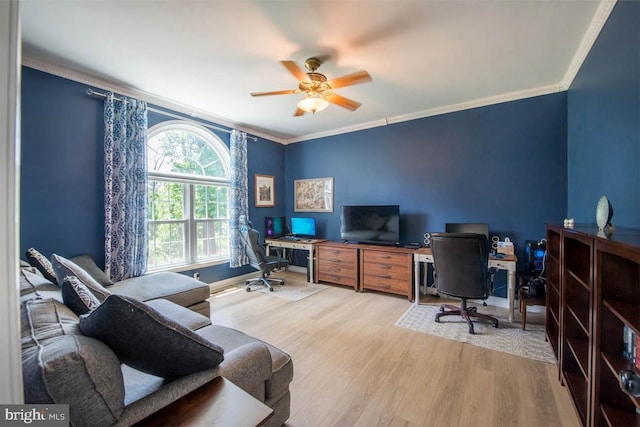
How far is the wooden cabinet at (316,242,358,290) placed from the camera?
4055mm

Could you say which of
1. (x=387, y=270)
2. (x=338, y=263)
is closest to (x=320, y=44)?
(x=387, y=270)

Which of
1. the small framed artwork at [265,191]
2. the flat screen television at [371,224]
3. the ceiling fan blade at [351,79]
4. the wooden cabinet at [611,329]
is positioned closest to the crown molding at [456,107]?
the small framed artwork at [265,191]

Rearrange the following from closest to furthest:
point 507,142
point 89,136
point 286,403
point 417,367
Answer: point 286,403 < point 417,367 < point 89,136 < point 507,142

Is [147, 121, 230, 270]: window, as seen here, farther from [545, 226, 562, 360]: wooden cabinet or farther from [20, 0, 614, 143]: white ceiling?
[545, 226, 562, 360]: wooden cabinet

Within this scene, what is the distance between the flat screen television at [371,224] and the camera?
156 inches

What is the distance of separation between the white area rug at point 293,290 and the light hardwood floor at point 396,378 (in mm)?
657

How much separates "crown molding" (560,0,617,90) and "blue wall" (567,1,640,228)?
4 cm

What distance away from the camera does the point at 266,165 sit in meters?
5.08

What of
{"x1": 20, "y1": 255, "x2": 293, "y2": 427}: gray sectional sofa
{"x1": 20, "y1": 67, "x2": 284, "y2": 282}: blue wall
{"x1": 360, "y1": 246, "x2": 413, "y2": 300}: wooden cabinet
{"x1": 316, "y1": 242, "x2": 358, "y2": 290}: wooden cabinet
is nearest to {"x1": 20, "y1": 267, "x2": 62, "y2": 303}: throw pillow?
{"x1": 20, "y1": 255, "x2": 293, "y2": 427}: gray sectional sofa

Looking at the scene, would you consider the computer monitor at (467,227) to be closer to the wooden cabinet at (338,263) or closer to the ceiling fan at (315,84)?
the wooden cabinet at (338,263)

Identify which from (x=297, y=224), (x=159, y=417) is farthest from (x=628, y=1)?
(x=297, y=224)

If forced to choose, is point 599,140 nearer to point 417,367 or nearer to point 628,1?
point 628,1

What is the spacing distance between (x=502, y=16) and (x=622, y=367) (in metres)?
2.28

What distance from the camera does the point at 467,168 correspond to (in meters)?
3.61
